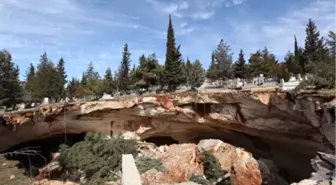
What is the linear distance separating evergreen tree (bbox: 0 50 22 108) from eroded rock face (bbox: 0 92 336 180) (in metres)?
8.04

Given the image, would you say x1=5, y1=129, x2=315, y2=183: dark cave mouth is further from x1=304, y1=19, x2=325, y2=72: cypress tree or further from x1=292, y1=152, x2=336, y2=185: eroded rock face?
x1=304, y1=19, x2=325, y2=72: cypress tree

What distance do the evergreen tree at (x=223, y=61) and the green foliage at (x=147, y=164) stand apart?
2048 centimetres

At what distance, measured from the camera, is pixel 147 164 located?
17.5 metres

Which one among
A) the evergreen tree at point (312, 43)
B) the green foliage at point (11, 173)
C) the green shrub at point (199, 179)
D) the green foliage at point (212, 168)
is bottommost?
the green foliage at point (11, 173)

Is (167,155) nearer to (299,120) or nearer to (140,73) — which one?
(299,120)

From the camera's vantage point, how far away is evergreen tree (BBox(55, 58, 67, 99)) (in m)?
A: 38.6

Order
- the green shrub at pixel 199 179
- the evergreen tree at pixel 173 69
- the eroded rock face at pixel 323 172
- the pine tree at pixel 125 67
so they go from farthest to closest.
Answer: the pine tree at pixel 125 67 → the evergreen tree at pixel 173 69 → the green shrub at pixel 199 179 → the eroded rock face at pixel 323 172

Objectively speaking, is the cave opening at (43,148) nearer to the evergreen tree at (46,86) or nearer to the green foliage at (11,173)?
the green foliage at (11,173)

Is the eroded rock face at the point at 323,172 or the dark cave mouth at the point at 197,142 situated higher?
the eroded rock face at the point at 323,172

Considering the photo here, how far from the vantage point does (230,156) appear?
60.0ft

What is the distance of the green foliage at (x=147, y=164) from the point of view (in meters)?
17.0

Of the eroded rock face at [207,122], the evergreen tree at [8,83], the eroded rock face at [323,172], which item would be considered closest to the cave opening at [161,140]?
the eroded rock face at [207,122]

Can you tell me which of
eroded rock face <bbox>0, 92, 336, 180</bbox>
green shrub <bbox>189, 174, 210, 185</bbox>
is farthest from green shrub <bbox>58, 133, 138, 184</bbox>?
green shrub <bbox>189, 174, 210, 185</bbox>

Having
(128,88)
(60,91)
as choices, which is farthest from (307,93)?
(60,91)
